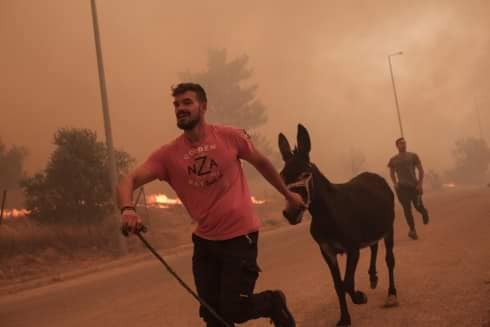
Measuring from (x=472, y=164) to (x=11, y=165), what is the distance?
78.7 m

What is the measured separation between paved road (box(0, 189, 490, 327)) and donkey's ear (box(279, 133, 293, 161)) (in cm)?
178

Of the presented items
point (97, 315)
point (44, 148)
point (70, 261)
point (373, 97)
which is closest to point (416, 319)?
point (97, 315)

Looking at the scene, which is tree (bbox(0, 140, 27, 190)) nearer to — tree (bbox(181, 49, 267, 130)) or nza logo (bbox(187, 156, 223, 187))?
tree (bbox(181, 49, 267, 130))

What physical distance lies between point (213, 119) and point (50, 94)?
21980mm

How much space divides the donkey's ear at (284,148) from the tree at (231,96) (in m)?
57.1

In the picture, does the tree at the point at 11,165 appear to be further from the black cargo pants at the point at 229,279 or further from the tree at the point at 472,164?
the tree at the point at 472,164

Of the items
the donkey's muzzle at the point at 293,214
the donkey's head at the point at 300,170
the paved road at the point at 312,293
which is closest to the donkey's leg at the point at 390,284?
the paved road at the point at 312,293

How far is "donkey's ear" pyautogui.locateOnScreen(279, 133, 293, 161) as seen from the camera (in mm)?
5297

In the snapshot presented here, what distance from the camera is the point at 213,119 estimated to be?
65500 millimetres

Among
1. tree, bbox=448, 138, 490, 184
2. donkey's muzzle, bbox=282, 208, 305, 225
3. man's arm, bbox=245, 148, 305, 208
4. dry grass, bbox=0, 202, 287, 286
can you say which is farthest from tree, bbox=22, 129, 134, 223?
tree, bbox=448, 138, 490, 184

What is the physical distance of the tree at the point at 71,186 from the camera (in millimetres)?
22661

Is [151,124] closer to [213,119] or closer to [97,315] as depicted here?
[213,119]

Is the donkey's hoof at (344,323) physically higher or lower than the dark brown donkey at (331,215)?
lower

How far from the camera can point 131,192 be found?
3600mm
